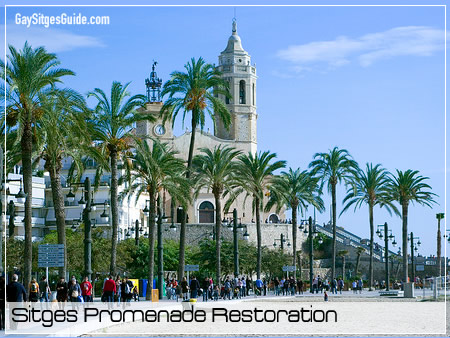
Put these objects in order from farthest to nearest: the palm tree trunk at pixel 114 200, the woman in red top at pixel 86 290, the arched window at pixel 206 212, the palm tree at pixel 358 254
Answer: the arched window at pixel 206 212, the palm tree at pixel 358 254, the palm tree trunk at pixel 114 200, the woman in red top at pixel 86 290

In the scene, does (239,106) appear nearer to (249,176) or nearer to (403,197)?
(403,197)

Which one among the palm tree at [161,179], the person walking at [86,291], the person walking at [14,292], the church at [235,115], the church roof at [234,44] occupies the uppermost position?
the church roof at [234,44]

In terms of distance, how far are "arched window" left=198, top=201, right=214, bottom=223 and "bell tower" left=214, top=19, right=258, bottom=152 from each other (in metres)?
10.3

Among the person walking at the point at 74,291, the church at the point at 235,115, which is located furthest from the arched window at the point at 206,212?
the person walking at the point at 74,291

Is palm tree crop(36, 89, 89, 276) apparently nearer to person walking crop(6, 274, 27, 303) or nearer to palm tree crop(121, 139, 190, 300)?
person walking crop(6, 274, 27, 303)

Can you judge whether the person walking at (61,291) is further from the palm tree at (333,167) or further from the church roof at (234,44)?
the church roof at (234,44)

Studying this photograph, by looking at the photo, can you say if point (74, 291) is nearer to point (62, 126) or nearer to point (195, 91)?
point (62, 126)

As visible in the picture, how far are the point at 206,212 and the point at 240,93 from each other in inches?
694

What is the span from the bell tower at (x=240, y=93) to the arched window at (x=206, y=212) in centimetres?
1028

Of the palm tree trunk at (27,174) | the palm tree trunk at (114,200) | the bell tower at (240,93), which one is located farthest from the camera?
the bell tower at (240,93)

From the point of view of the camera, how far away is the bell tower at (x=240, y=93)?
406ft

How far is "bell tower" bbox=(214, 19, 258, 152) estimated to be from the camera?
124 m

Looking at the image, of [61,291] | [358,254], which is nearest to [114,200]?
[61,291]

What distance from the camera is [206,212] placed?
382 ft
